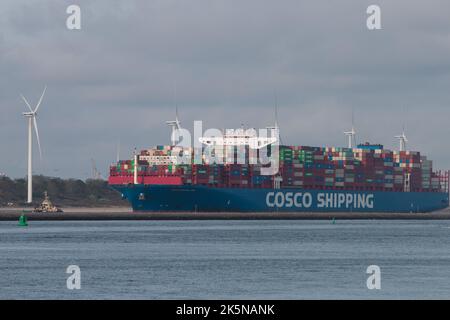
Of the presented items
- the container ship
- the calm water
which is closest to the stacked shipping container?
the container ship

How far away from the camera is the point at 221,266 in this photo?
60.5m

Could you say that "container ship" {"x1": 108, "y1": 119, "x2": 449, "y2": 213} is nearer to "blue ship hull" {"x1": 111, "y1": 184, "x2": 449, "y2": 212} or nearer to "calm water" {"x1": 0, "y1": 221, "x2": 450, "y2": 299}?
"blue ship hull" {"x1": 111, "y1": 184, "x2": 449, "y2": 212}

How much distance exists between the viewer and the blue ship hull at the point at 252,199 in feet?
472

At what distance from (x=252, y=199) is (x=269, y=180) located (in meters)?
3.65

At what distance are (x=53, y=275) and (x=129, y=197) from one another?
92.8 m

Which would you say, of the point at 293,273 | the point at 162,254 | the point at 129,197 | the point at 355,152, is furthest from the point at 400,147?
the point at 293,273

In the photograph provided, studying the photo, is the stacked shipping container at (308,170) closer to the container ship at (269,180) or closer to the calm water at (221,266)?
the container ship at (269,180)

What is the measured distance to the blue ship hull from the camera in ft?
472

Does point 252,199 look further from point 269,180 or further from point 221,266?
point 221,266

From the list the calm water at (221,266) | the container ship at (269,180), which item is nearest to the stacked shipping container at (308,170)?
the container ship at (269,180)

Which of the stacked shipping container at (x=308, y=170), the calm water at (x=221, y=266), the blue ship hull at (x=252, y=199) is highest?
the stacked shipping container at (x=308, y=170)

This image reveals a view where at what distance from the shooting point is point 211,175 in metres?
143
